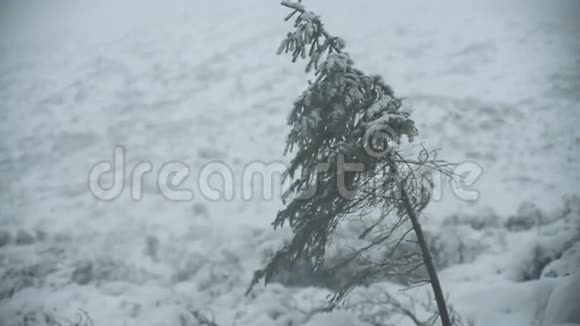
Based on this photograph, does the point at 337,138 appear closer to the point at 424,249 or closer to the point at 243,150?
the point at 424,249

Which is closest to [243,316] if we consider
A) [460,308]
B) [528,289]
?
[460,308]

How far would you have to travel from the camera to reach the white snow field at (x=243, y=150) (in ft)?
37.0

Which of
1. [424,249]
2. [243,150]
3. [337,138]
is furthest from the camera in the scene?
[243,150]

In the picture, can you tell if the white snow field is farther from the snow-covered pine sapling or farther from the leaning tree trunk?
the snow-covered pine sapling

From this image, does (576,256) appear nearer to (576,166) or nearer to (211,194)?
(576,166)

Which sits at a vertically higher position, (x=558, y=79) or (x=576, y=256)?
(x=558, y=79)

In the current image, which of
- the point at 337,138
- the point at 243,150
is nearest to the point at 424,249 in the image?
the point at 337,138

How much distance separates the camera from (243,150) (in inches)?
722

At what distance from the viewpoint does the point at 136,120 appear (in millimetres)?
22469

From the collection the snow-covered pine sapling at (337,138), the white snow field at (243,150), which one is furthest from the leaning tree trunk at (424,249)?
the white snow field at (243,150)

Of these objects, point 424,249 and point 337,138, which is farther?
point 424,249

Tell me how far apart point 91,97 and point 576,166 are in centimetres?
2607

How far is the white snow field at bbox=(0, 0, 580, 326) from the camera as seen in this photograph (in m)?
11.3

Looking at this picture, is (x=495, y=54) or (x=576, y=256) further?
(x=495, y=54)
